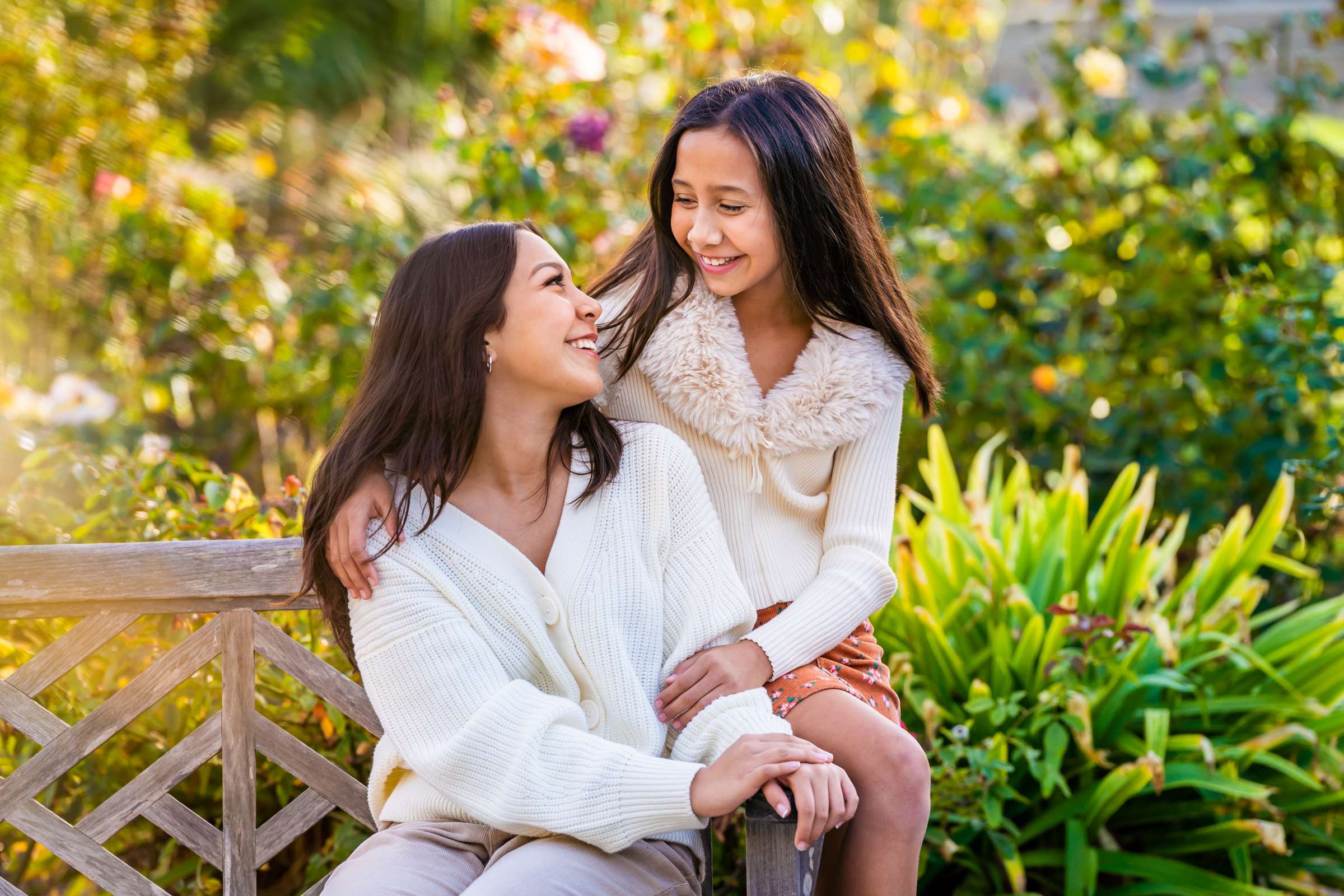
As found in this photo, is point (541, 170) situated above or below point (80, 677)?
above

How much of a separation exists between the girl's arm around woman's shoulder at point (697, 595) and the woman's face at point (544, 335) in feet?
0.63

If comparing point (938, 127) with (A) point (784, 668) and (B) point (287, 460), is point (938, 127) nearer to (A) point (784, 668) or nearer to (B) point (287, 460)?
(B) point (287, 460)

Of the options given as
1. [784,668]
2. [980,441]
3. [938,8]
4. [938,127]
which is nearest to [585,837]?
[784,668]

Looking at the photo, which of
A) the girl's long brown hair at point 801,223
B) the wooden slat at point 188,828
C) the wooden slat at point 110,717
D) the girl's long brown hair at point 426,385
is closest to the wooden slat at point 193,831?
the wooden slat at point 188,828

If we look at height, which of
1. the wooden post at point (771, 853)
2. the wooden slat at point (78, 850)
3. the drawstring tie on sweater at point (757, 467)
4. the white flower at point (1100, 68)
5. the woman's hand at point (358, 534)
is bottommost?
the wooden slat at point (78, 850)

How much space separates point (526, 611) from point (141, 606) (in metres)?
0.68

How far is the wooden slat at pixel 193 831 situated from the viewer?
6.86 feet

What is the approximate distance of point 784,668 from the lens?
1.97 metres

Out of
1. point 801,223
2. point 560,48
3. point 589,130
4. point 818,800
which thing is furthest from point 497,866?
point 560,48

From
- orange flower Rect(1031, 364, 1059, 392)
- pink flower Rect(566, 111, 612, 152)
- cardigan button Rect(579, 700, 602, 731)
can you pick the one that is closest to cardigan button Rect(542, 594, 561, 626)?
cardigan button Rect(579, 700, 602, 731)

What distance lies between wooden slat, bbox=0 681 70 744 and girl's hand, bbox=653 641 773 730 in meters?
1.01

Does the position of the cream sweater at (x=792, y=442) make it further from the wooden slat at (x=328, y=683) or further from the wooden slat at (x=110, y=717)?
the wooden slat at (x=110, y=717)

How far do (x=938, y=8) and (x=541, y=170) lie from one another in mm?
2080

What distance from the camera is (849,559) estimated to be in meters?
2.07
